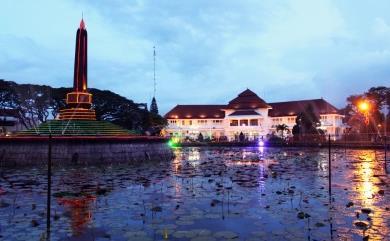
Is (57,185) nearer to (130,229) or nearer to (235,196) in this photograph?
(235,196)

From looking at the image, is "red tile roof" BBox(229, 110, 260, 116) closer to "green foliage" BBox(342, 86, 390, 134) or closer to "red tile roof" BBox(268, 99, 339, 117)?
"red tile roof" BBox(268, 99, 339, 117)

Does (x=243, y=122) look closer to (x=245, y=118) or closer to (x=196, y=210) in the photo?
(x=245, y=118)

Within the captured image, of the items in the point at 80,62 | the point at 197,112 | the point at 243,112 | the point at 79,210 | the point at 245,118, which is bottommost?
the point at 79,210

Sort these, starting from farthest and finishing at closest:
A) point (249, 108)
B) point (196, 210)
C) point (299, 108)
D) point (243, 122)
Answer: point (249, 108)
point (243, 122)
point (299, 108)
point (196, 210)

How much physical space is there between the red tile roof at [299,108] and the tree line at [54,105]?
27.9m

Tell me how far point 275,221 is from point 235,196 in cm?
398

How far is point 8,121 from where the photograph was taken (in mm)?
77188

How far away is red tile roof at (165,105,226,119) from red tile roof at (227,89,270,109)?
4360mm

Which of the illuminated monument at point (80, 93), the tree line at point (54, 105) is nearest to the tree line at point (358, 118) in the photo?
the tree line at point (54, 105)

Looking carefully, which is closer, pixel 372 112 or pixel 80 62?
pixel 80 62

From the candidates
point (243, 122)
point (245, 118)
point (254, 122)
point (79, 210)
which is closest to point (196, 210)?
point (79, 210)

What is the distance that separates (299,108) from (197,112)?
2396 cm

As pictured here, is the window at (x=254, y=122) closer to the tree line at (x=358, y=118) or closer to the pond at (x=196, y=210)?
the tree line at (x=358, y=118)

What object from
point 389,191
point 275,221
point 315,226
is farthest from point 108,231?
point 389,191
